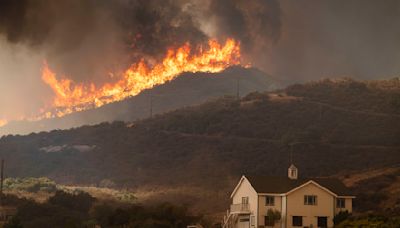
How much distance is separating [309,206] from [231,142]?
63355mm

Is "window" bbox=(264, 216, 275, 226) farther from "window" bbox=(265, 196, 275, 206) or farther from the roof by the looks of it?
the roof

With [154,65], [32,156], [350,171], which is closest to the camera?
A: [350,171]

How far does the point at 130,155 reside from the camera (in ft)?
416

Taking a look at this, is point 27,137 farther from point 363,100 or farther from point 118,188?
point 363,100

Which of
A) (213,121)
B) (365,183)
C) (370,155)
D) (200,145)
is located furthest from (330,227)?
(213,121)

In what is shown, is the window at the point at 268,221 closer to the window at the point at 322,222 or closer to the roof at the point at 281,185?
the roof at the point at 281,185

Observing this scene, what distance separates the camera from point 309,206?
207ft

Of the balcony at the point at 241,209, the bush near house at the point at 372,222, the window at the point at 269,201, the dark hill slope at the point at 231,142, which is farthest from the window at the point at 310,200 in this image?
the dark hill slope at the point at 231,142

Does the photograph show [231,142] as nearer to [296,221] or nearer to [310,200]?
[310,200]

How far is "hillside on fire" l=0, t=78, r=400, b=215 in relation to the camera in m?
106

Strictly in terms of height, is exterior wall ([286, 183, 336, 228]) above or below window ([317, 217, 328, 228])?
above

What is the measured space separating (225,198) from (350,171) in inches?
799

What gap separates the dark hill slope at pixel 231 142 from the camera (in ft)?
358

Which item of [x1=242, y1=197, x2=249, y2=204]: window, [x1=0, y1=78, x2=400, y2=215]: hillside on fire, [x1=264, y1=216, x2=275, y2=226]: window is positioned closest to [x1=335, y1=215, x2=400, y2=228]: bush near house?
[x1=264, y1=216, x2=275, y2=226]: window
